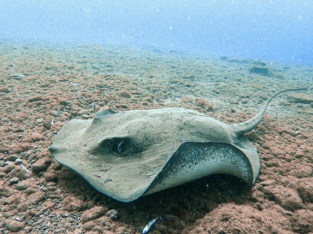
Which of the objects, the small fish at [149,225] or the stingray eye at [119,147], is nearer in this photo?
the small fish at [149,225]

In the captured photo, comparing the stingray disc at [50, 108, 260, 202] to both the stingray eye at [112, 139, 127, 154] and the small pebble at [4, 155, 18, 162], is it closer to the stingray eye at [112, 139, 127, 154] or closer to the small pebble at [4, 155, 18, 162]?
the stingray eye at [112, 139, 127, 154]

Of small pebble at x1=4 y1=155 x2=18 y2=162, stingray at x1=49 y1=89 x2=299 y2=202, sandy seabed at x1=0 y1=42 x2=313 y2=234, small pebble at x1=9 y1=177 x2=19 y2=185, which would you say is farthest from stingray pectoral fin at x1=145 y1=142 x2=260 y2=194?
small pebble at x1=4 y1=155 x2=18 y2=162

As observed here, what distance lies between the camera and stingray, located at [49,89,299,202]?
2098mm

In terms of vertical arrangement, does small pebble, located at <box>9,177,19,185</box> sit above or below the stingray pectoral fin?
below

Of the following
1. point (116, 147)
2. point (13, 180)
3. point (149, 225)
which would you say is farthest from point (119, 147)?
point (13, 180)

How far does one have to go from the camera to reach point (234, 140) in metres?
3.51

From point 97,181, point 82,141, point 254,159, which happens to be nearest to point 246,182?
point 254,159

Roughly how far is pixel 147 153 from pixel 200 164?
638 mm

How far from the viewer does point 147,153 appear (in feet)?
8.21

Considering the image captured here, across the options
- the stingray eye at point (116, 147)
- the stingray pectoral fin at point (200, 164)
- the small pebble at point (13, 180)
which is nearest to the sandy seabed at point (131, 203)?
the small pebble at point (13, 180)

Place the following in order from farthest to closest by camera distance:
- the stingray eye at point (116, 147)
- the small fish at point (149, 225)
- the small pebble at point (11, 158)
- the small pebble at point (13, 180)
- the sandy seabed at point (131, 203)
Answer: the small pebble at point (11, 158)
the small pebble at point (13, 180)
the stingray eye at point (116, 147)
the sandy seabed at point (131, 203)
the small fish at point (149, 225)

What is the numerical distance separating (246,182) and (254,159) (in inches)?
25.0

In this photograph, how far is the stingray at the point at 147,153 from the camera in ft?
6.88

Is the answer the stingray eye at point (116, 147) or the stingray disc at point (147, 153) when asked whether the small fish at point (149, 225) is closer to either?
the stingray disc at point (147, 153)
